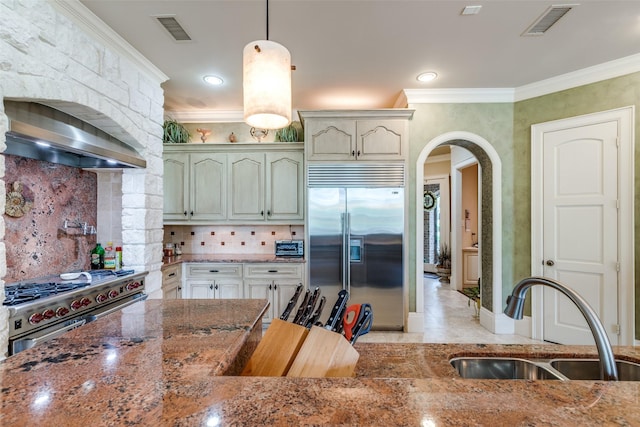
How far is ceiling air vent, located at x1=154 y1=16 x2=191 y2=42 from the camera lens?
7.51 ft

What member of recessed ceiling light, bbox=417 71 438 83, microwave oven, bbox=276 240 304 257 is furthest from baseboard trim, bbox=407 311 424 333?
recessed ceiling light, bbox=417 71 438 83

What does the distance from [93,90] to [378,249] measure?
293cm

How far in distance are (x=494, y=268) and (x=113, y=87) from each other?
414 cm

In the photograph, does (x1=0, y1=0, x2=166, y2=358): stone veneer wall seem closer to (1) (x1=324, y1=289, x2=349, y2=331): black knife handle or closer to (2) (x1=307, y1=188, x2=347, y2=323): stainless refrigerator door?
(2) (x1=307, y1=188, x2=347, y2=323): stainless refrigerator door

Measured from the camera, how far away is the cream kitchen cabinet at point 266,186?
3834mm

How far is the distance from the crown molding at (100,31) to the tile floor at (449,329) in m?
3.46

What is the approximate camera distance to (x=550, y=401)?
67 cm

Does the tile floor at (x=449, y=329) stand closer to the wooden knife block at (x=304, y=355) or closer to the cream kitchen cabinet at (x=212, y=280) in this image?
the cream kitchen cabinet at (x=212, y=280)

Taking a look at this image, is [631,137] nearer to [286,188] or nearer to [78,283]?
[286,188]

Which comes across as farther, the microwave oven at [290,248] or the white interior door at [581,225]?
the microwave oven at [290,248]

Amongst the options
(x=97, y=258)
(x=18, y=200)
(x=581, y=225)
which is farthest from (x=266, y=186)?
(x=581, y=225)

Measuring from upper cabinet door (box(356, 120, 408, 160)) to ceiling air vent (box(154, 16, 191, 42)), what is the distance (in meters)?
1.94

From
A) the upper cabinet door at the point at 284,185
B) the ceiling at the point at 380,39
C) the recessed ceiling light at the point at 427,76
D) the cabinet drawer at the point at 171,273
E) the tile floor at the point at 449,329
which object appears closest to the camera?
the ceiling at the point at 380,39

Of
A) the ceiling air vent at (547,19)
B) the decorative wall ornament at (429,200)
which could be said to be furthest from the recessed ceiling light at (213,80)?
the decorative wall ornament at (429,200)
